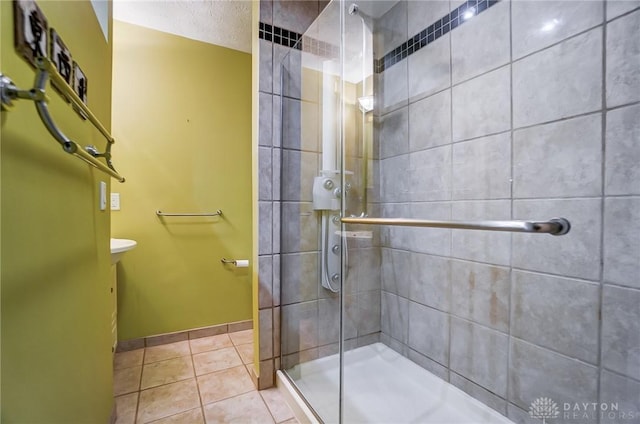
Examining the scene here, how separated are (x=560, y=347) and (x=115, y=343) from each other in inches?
94.0

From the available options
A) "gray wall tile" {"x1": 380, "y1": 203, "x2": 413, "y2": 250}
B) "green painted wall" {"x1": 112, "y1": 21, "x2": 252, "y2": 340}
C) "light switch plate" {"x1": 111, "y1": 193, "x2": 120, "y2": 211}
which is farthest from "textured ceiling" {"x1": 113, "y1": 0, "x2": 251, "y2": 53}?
"gray wall tile" {"x1": 380, "y1": 203, "x2": 413, "y2": 250}

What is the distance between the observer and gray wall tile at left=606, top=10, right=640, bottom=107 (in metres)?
0.82

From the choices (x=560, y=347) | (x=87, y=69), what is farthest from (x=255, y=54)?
(x=560, y=347)

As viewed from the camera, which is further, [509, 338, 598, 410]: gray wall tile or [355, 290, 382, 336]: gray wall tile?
[355, 290, 382, 336]: gray wall tile

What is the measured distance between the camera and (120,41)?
1921 mm

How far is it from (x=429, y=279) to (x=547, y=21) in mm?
1186

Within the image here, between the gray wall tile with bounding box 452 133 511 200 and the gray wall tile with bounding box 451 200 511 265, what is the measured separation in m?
0.04

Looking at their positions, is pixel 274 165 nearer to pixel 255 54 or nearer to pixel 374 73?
pixel 255 54

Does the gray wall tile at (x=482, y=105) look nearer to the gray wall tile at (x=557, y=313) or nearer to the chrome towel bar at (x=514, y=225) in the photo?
the chrome towel bar at (x=514, y=225)

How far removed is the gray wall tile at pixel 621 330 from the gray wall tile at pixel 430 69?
1.07m

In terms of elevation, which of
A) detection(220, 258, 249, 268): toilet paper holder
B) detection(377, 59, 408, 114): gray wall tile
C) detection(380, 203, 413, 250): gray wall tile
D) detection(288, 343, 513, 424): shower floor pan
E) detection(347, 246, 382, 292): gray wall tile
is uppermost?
detection(377, 59, 408, 114): gray wall tile

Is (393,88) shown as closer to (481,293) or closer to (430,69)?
(430,69)
